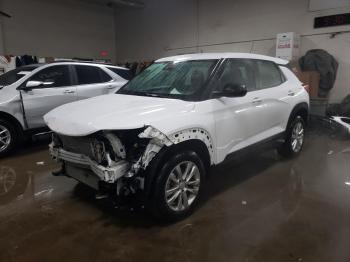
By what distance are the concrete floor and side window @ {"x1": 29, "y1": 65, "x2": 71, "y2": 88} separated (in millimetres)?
1805

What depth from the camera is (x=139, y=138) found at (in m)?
2.39

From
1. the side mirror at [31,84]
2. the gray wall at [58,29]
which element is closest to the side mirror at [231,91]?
the side mirror at [31,84]

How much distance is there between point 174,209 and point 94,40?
36.0ft

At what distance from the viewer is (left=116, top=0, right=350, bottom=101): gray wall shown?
7.57m

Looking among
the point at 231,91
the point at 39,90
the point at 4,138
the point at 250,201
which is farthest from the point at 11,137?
the point at 250,201

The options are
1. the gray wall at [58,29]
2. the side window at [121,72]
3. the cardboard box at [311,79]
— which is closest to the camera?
the side window at [121,72]

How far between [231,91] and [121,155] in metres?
1.22

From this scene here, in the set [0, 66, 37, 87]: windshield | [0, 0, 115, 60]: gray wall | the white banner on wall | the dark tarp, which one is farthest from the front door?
[0, 0, 115, 60]: gray wall

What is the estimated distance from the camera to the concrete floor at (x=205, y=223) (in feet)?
7.34

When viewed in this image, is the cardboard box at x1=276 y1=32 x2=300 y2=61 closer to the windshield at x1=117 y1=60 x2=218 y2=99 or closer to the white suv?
the white suv

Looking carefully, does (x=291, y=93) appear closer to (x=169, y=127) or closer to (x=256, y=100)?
(x=256, y=100)

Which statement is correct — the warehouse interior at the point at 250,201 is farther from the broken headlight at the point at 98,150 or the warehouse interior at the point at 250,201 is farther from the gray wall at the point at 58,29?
the gray wall at the point at 58,29

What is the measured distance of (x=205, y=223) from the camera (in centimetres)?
265

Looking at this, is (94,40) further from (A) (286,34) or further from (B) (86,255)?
(B) (86,255)
